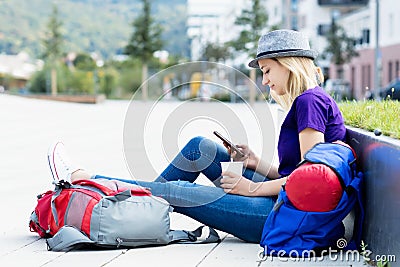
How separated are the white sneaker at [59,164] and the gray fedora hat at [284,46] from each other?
52.5 inches

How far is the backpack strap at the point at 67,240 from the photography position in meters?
4.53

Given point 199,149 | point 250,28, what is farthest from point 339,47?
point 199,149

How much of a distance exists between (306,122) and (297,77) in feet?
1.11

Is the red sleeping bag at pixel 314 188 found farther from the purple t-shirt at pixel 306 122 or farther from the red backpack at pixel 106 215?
the red backpack at pixel 106 215

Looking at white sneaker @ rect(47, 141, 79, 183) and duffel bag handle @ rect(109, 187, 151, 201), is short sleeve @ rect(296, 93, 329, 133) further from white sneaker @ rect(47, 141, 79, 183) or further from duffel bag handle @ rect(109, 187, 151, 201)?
white sneaker @ rect(47, 141, 79, 183)

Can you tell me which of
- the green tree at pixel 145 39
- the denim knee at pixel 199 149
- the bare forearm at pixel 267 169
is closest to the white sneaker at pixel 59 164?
the denim knee at pixel 199 149

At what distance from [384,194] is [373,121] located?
119 centimetres

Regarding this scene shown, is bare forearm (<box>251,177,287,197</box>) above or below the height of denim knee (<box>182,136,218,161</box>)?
below

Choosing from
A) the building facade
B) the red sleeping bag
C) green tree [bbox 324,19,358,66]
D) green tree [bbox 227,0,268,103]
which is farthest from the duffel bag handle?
green tree [bbox 324,19,358,66]

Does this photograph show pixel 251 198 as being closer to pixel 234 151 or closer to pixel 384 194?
pixel 234 151

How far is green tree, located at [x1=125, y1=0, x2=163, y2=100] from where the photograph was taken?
55.8 meters

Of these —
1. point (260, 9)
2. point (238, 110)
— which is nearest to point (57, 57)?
point (260, 9)

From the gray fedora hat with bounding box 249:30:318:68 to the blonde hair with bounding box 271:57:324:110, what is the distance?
0.12 ft

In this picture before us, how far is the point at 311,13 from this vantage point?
68500mm
